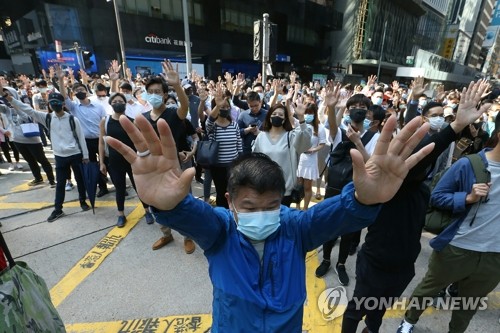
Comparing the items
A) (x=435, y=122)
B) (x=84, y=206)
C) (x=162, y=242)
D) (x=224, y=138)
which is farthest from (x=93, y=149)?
(x=435, y=122)

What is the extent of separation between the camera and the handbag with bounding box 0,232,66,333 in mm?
1053

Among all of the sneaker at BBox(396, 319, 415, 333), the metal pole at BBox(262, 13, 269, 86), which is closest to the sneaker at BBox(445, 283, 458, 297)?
the sneaker at BBox(396, 319, 415, 333)

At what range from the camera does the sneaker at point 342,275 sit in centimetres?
265

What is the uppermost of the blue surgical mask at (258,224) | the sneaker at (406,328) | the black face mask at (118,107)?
the black face mask at (118,107)

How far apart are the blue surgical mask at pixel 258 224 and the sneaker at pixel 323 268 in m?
1.95

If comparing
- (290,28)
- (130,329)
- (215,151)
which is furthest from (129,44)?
(130,329)

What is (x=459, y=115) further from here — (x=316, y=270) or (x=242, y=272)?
(x=316, y=270)

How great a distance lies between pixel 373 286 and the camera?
1774 millimetres

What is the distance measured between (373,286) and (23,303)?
6.32 feet

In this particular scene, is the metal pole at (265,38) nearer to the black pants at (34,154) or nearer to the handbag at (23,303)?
the black pants at (34,154)

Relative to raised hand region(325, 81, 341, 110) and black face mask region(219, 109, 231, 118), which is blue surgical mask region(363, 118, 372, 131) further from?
black face mask region(219, 109, 231, 118)

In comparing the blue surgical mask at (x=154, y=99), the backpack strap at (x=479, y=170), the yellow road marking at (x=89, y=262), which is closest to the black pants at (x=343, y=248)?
the backpack strap at (x=479, y=170)

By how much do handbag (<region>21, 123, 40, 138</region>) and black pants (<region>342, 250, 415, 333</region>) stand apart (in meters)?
5.52

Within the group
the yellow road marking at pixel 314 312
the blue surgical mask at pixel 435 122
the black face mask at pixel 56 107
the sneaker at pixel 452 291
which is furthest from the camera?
the black face mask at pixel 56 107
